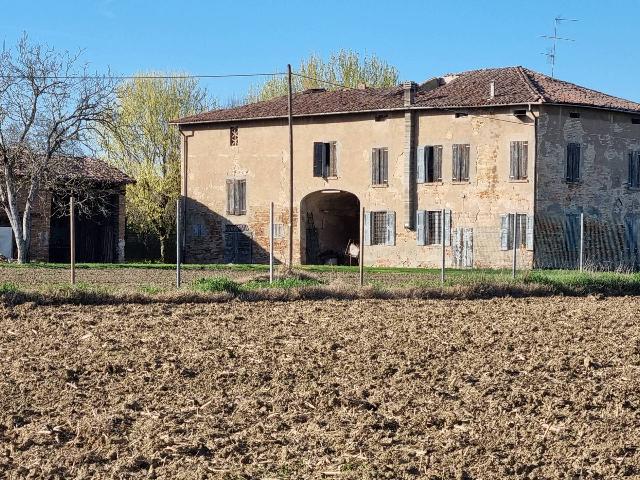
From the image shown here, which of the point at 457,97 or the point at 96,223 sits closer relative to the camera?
the point at 457,97

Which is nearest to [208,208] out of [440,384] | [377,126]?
[377,126]

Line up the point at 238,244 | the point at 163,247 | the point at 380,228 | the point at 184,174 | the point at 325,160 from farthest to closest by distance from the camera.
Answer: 1. the point at 163,247
2. the point at 184,174
3. the point at 238,244
4. the point at 325,160
5. the point at 380,228

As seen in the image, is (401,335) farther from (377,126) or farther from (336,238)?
(336,238)

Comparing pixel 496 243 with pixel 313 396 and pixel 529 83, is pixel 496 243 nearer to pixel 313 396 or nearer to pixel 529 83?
pixel 529 83

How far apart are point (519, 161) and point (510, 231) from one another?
2516 mm

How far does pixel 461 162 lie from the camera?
3647 centimetres

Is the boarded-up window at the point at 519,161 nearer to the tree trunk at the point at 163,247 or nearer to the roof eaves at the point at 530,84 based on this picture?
the roof eaves at the point at 530,84

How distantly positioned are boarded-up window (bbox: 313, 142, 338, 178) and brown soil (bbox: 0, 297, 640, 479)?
23.3 metres

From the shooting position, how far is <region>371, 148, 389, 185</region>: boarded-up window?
38125mm

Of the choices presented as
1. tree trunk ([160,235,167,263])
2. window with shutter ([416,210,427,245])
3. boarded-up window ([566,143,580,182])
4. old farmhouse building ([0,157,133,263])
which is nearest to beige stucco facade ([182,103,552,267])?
window with shutter ([416,210,427,245])

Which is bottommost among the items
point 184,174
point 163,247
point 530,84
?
point 163,247

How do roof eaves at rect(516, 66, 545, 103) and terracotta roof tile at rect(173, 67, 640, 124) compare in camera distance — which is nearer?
roof eaves at rect(516, 66, 545, 103)

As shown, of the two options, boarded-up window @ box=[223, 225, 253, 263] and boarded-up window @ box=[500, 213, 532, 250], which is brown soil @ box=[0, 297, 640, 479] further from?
boarded-up window @ box=[223, 225, 253, 263]

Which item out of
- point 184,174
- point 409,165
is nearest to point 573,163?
point 409,165
